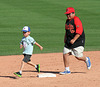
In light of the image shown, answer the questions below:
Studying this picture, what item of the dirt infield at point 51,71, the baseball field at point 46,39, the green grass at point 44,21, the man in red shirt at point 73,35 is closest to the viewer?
the dirt infield at point 51,71

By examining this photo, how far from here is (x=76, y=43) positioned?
9.50 m

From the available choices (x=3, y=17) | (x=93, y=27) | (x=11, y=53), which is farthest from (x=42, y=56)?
(x=3, y=17)

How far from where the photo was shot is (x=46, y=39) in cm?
1631

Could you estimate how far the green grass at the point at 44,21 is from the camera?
15219 millimetres

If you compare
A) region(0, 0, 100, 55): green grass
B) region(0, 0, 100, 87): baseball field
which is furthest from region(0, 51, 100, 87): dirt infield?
region(0, 0, 100, 55): green grass

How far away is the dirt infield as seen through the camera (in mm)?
8516

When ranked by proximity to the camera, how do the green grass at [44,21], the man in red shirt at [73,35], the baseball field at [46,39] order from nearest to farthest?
the baseball field at [46,39]
the man in red shirt at [73,35]
the green grass at [44,21]

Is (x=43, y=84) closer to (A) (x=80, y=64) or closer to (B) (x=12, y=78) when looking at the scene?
(B) (x=12, y=78)

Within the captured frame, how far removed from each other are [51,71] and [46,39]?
607cm

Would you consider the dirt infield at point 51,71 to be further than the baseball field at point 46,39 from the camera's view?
No

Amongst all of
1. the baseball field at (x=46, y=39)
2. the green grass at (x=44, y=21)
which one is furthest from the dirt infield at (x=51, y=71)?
the green grass at (x=44, y=21)

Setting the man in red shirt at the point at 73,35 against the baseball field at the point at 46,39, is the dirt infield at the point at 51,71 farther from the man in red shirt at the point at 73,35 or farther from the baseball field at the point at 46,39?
the man in red shirt at the point at 73,35

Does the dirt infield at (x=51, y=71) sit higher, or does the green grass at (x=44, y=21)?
the green grass at (x=44, y=21)

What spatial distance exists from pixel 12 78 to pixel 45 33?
840cm
